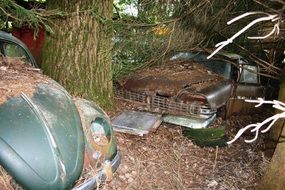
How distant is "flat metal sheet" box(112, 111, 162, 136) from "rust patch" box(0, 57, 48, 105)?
1.74 meters

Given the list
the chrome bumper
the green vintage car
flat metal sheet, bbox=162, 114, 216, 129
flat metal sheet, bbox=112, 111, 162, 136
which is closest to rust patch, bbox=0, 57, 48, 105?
the green vintage car

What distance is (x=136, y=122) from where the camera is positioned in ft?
17.8

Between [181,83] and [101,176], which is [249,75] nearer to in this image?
[181,83]

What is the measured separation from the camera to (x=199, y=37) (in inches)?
A: 270

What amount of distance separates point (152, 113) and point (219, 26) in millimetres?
2027

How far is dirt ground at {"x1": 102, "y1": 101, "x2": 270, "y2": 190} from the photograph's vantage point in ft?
14.9

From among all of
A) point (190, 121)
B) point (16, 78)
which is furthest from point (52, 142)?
point (190, 121)

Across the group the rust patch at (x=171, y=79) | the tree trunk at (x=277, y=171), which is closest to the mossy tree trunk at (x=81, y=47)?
the rust patch at (x=171, y=79)

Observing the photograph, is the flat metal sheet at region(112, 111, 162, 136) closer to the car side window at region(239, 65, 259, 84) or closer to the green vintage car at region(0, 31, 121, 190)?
the green vintage car at region(0, 31, 121, 190)

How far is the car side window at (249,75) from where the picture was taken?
6.79 metres

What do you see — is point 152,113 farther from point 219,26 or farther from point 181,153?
point 219,26

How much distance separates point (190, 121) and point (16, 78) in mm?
2968

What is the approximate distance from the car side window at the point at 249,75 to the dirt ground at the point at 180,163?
121cm

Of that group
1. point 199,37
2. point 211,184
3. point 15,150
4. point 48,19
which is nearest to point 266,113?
point 199,37
